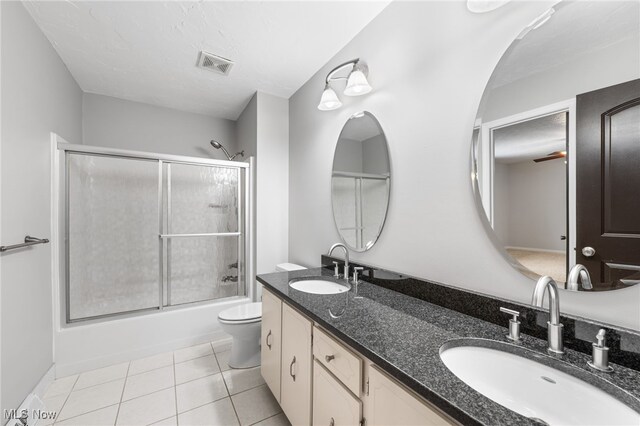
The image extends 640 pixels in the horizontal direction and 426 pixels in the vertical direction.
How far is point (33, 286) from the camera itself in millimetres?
1682

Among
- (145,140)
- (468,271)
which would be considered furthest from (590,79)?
(145,140)

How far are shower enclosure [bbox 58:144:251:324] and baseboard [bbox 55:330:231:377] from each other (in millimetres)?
323

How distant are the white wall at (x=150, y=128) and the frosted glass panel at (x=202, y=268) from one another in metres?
1.33

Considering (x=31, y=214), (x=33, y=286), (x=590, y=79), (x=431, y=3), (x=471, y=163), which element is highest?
(x=431, y=3)

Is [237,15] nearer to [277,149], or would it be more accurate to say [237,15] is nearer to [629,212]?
[277,149]

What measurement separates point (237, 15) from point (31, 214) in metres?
1.83

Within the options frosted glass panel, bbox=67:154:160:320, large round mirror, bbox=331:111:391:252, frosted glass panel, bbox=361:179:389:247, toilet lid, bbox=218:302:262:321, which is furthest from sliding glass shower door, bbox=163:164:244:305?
frosted glass panel, bbox=361:179:389:247

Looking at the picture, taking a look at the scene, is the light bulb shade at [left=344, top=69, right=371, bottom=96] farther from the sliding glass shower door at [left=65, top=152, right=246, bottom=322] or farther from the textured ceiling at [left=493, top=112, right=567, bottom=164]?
the sliding glass shower door at [left=65, top=152, right=246, bottom=322]

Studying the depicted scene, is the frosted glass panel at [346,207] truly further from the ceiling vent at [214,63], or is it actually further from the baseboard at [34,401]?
the baseboard at [34,401]

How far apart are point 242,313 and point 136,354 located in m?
1.00

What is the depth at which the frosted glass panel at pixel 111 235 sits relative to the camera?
2123mm

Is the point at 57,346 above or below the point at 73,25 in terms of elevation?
below

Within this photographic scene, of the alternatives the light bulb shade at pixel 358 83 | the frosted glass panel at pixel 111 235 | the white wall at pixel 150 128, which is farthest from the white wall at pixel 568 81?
the white wall at pixel 150 128

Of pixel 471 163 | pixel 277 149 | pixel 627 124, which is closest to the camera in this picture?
pixel 627 124
